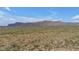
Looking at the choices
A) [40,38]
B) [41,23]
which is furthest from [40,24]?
[40,38]

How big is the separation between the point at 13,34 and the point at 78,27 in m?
0.72

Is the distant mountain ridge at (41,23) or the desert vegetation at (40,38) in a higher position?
the distant mountain ridge at (41,23)

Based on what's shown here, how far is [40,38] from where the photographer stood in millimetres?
1772

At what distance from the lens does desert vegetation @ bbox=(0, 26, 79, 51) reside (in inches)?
69.0

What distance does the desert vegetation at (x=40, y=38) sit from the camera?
69.0 inches

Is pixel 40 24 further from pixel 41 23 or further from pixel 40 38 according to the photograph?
pixel 40 38

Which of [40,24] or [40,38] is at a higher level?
[40,24]

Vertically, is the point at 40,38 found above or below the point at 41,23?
below

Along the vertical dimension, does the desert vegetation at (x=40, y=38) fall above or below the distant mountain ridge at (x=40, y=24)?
below
